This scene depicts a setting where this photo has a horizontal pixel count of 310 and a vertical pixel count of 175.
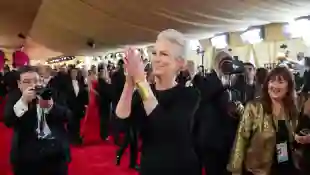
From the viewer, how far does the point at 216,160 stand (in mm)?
4352

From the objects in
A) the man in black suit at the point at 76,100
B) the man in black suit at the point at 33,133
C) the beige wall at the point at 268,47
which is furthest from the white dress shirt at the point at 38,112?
the man in black suit at the point at 76,100

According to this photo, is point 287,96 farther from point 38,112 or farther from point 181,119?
point 38,112

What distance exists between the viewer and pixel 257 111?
3105 millimetres

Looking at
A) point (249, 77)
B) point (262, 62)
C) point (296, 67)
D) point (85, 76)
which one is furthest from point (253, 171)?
point (85, 76)

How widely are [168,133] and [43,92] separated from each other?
1.39 m

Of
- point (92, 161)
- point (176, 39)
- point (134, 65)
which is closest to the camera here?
point (134, 65)

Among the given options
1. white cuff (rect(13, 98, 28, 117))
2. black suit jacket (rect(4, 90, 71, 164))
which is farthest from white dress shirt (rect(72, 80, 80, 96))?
white cuff (rect(13, 98, 28, 117))

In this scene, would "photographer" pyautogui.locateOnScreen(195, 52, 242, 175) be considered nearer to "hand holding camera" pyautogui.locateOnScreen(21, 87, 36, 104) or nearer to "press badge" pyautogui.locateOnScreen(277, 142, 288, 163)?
"press badge" pyautogui.locateOnScreen(277, 142, 288, 163)

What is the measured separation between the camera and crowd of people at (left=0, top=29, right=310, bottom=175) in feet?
7.18

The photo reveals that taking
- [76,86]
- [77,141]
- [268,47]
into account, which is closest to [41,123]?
[77,141]

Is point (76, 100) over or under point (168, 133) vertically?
under

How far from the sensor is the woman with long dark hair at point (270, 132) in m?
3.01

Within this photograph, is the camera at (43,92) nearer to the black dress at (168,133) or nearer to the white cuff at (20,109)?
the white cuff at (20,109)

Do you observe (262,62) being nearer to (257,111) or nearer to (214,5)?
(214,5)
